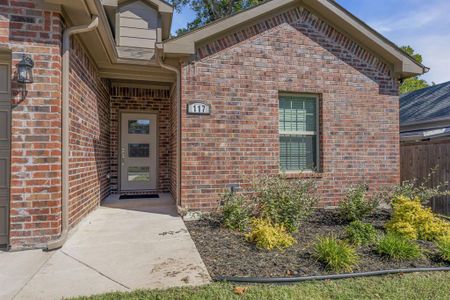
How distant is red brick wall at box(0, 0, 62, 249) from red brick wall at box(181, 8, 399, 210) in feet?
7.44

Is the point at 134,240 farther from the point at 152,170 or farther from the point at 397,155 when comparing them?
the point at 397,155

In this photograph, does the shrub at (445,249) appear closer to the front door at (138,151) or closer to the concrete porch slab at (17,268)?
the concrete porch slab at (17,268)

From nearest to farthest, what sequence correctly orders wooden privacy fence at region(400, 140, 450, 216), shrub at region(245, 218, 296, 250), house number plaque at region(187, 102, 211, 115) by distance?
shrub at region(245, 218, 296, 250), house number plaque at region(187, 102, 211, 115), wooden privacy fence at region(400, 140, 450, 216)

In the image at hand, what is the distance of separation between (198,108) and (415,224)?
13.9ft

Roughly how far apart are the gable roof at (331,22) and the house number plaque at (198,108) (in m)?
0.95

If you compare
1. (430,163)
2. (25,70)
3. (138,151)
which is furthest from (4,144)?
(430,163)

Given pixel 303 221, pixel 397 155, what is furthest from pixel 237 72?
pixel 397 155

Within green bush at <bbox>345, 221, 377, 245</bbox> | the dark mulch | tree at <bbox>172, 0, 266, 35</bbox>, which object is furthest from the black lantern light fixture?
tree at <bbox>172, 0, 266, 35</bbox>

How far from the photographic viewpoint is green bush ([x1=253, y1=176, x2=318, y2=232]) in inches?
191

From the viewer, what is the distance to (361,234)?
4348 millimetres

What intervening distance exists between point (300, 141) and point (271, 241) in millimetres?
3055

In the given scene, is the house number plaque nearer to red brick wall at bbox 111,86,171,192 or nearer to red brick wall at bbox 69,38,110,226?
red brick wall at bbox 69,38,110,226

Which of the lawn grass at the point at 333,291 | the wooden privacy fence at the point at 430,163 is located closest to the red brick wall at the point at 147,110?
the lawn grass at the point at 333,291

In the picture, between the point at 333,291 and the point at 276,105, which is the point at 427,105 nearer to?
the point at 276,105
